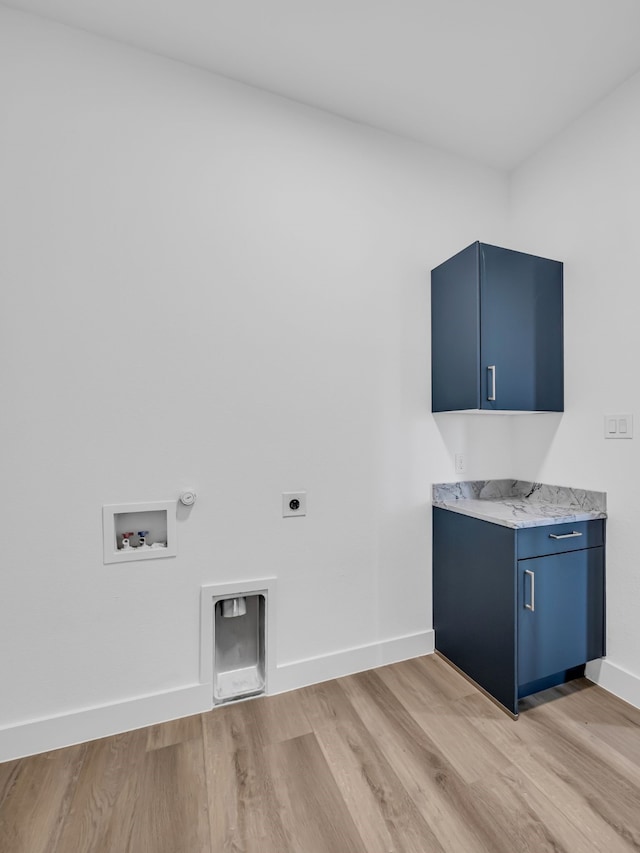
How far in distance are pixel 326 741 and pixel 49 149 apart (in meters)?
2.52

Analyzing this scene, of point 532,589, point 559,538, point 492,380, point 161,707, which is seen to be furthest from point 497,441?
point 161,707

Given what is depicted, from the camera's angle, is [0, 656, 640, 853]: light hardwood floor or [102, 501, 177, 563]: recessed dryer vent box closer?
[0, 656, 640, 853]: light hardwood floor

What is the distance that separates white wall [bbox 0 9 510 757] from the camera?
5.07 feet

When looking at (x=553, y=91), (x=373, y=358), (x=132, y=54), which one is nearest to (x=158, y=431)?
(x=373, y=358)

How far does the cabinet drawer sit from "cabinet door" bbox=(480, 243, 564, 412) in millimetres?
580

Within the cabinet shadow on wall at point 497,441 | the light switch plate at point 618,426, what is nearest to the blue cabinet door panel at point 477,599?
the cabinet shadow on wall at point 497,441

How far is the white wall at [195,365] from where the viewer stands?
60.8 inches

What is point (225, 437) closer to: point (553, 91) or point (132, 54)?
point (132, 54)

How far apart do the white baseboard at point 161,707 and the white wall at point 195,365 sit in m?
0.02

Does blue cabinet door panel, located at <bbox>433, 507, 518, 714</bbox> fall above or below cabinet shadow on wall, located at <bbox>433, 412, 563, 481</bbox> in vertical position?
below

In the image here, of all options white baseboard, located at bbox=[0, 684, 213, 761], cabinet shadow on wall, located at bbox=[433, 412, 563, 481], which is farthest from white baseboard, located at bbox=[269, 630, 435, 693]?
cabinet shadow on wall, located at bbox=[433, 412, 563, 481]

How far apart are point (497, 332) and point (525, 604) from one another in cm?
123

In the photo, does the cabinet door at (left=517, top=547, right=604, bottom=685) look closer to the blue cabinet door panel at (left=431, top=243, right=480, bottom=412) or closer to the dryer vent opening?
the blue cabinet door panel at (left=431, top=243, right=480, bottom=412)

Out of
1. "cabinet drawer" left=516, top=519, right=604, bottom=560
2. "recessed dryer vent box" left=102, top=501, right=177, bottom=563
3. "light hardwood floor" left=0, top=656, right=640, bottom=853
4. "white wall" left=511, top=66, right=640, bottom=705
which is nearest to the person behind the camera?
"light hardwood floor" left=0, top=656, right=640, bottom=853
